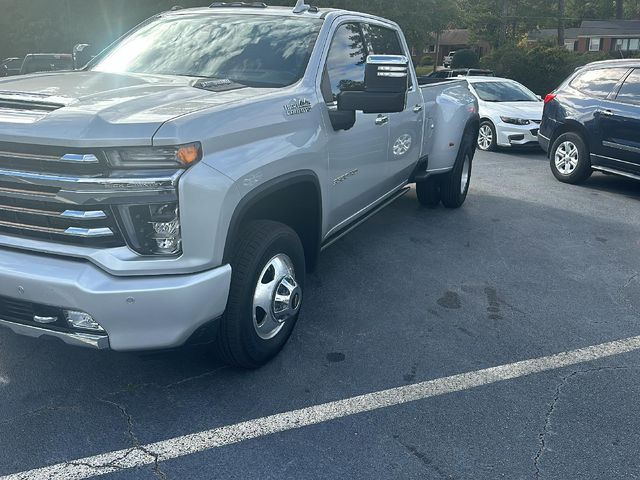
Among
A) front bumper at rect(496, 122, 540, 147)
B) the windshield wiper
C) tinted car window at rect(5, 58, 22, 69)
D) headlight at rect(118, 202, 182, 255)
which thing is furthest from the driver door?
tinted car window at rect(5, 58, 22, 69)

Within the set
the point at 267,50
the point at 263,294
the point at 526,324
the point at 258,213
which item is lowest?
the point at 526,324

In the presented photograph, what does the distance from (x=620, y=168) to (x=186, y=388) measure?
7291mm

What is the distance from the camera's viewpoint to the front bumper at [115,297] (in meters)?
2.71

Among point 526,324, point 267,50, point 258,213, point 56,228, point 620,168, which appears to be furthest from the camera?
point 620,168

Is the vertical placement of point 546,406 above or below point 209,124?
below

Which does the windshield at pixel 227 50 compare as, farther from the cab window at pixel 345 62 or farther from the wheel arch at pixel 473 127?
the wheel arch at pixel 473 127

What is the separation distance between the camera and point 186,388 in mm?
3463

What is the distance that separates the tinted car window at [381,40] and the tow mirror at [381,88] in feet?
4.51

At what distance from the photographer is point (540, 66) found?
2677cm

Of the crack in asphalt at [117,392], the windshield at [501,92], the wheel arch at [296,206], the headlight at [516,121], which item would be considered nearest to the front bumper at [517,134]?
the headlight at [516,121]

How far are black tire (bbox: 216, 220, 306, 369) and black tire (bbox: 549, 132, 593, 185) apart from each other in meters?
6.91

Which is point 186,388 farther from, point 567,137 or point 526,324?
point 567,137

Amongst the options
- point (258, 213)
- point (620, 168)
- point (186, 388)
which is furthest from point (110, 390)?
point (620, 168)

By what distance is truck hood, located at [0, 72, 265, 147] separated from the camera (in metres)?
2.72
